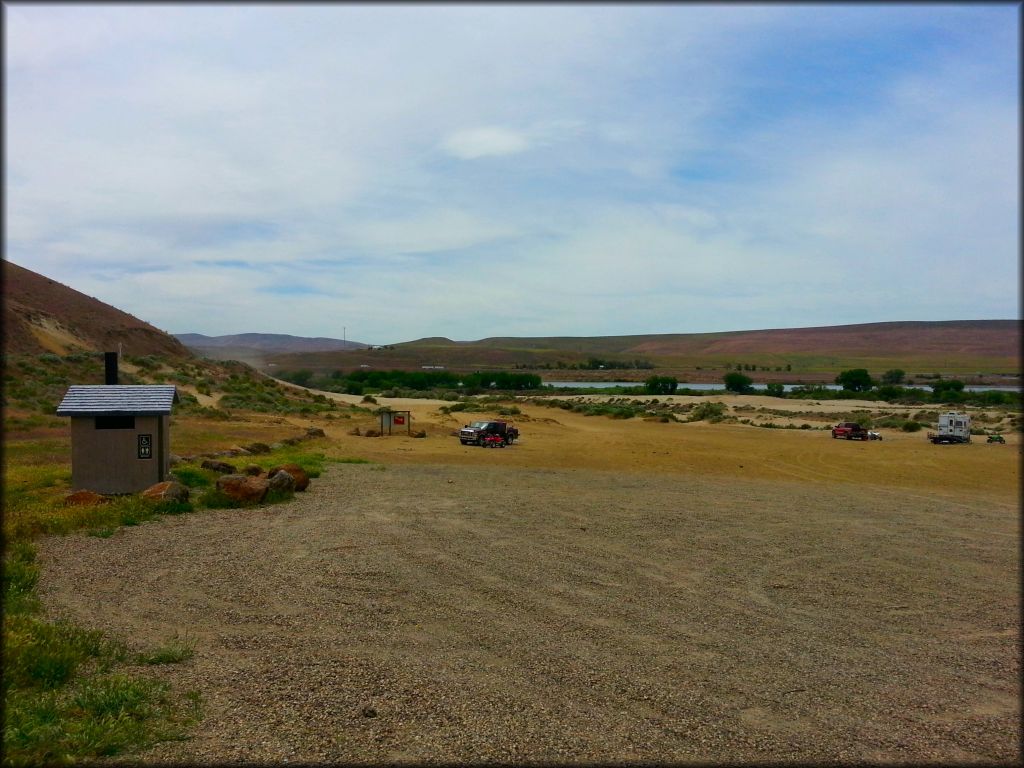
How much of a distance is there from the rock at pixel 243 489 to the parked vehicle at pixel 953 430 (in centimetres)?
3667

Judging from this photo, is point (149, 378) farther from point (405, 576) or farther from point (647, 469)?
point (405, 576)

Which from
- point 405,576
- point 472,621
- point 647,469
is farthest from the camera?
point 647,469

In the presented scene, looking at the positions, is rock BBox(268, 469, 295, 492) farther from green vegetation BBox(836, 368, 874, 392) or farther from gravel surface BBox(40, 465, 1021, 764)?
green vegetation BBox(836, 368, 874, 392)

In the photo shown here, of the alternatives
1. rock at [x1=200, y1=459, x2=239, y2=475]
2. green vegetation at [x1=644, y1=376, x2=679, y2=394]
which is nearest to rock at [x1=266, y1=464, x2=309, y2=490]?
rock at [x1=200, y1=459, x2=239, y2=475]

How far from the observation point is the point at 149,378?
56.4 m

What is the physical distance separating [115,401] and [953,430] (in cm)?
4010

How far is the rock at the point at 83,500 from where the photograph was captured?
1520 cm

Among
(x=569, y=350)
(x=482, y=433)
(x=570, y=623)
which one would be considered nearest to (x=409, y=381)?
(x=482, y=433)

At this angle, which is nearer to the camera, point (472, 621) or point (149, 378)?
point (472, 621)

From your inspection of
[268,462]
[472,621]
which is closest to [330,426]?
[268,462]

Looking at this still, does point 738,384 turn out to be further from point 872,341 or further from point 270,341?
point 270,341

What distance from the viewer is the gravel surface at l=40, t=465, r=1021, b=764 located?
6.19 metres

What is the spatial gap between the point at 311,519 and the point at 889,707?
11.4 m

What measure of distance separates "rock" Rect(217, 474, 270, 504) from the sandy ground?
963 millimetres
